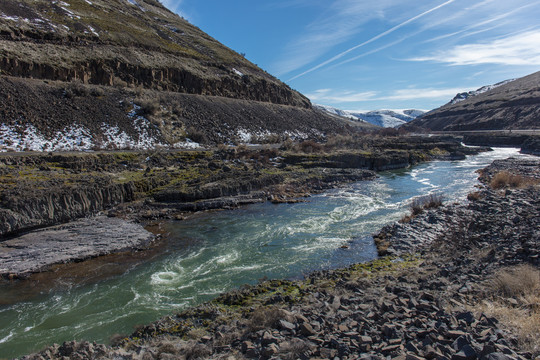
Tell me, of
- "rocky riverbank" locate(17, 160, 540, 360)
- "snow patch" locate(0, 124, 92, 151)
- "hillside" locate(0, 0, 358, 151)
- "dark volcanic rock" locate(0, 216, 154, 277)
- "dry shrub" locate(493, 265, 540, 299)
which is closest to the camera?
"rocky riverbank" locate(17, 160, 540, 360)

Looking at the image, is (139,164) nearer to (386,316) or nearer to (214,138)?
(214,138)

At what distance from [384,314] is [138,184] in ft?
73.1

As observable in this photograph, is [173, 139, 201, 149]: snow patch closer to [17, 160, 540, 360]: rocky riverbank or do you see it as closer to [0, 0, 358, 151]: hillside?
[0, 0, 358, 151]: hillside

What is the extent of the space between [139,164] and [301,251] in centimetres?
2085

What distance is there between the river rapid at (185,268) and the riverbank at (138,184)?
6.54ft

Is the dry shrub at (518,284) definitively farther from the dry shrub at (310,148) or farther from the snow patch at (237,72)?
the snow patch at (237,72)

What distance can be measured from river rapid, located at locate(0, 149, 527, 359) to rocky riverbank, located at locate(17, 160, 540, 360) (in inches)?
64.8

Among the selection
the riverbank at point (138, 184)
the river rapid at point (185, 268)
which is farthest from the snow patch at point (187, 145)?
the river rapid at point (185, 268)

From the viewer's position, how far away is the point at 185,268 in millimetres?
14031

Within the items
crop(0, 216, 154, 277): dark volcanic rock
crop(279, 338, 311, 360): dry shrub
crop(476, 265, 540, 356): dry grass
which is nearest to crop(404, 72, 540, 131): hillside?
crop(476, 265, 540, 356): dry grass

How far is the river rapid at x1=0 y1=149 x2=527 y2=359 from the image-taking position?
10117 millimetres

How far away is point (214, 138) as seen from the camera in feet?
159

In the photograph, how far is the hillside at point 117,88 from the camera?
35.6 meters

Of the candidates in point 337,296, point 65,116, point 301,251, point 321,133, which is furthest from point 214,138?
point 337,296
